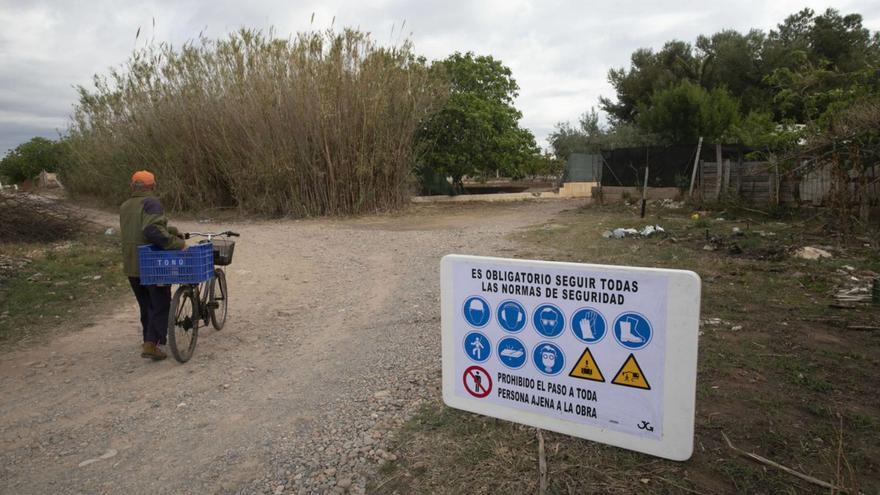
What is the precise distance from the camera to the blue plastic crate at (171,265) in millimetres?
4363

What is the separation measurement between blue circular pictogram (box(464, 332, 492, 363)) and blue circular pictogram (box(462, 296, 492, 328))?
0.16 feet

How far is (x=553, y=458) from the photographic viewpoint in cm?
279

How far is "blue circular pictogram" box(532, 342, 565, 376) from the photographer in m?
2.28

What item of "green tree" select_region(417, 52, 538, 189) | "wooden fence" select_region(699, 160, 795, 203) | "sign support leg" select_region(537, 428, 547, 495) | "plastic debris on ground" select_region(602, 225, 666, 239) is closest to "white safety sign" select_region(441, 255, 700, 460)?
"sign support leg" select_region(537, 428, 547, 495)

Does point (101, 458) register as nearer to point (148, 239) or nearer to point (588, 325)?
point (148, 239)

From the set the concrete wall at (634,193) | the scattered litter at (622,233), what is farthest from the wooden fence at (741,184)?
the scattered litter at (622,233)

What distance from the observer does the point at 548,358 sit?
2.30m

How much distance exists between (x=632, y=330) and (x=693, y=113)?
24322 mm

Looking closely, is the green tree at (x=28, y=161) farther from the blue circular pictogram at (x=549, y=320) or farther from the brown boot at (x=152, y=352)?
the blue circular pictogram at (x=549, y=320)

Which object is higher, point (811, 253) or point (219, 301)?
point (811, 253)

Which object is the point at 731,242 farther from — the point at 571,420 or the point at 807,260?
the point at 571,420

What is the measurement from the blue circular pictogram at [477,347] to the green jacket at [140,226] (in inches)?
118

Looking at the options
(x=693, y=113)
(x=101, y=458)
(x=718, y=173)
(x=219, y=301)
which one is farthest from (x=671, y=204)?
(x=101, y=458)

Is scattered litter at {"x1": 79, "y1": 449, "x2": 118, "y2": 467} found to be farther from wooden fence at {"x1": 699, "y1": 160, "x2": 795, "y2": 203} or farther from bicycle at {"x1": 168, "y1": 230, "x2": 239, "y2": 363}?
wooden fence at {"x1": 699, "y1": 160, "x2": 795, "y2": 203}
